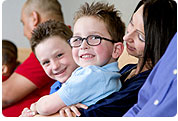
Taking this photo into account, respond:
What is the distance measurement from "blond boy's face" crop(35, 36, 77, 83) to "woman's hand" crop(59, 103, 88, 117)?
224 millimetres

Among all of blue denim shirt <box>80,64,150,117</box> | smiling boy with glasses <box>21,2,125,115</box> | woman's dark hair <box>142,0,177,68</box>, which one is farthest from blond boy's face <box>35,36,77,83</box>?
woman's dark hair <box>142,0,177,68</box>

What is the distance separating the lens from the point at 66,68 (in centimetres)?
110

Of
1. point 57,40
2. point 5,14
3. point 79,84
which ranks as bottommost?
point 79,84

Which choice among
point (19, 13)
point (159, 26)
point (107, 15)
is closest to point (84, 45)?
point (107, 15)

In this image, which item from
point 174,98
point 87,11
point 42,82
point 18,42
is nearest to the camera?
point 174,98

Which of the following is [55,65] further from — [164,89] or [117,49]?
[164,89]

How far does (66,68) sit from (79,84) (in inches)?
10.8

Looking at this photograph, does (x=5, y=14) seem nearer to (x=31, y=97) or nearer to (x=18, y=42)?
(x=18, y=42)

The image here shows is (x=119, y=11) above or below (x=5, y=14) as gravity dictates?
below

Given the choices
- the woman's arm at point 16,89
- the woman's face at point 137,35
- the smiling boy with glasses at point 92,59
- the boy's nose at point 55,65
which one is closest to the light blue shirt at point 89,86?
the smiling boy with glasses at point 92,59

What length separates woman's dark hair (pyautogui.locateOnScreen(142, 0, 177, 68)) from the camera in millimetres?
793

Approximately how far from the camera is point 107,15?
952 millimetres

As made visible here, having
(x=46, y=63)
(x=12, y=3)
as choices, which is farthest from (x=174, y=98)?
(x=12, y=3)

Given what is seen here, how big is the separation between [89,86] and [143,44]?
204 millimetres
